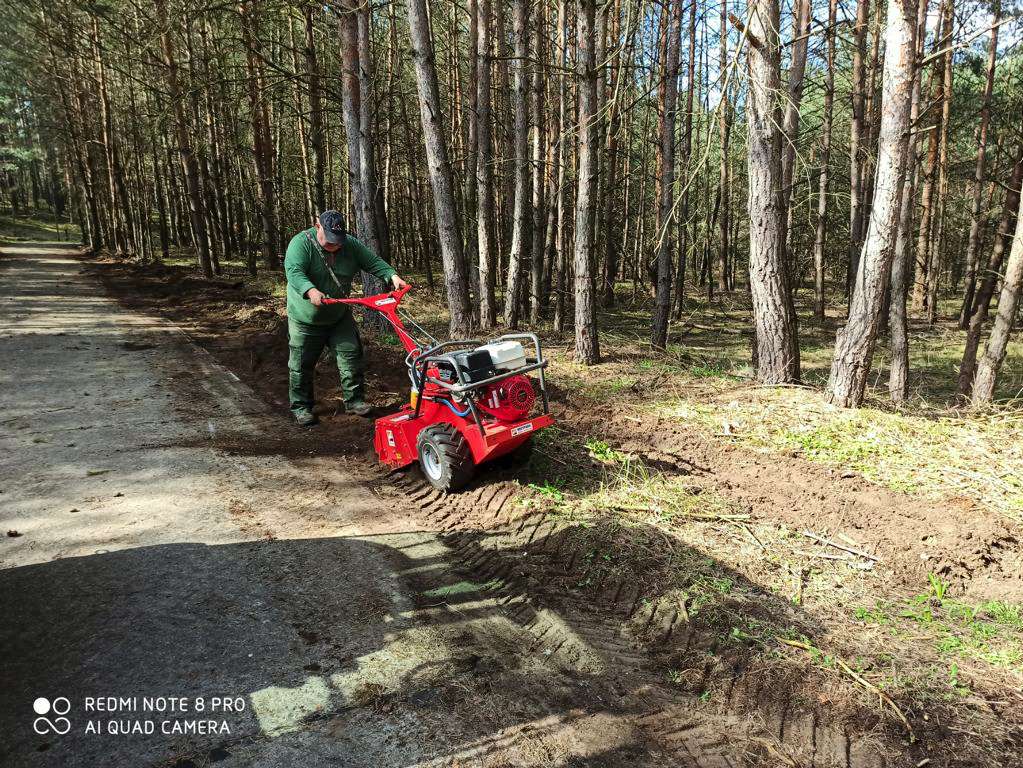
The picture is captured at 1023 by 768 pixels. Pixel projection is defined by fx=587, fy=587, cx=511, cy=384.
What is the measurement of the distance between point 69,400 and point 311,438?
Answer: 3.39 metres

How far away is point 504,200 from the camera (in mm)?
22328

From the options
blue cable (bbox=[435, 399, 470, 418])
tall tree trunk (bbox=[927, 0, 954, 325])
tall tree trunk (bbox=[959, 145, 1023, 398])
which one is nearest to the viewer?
blue cable (bbox=[435, 399, 470, 418])

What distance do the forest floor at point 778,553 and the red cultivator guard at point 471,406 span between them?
346mm

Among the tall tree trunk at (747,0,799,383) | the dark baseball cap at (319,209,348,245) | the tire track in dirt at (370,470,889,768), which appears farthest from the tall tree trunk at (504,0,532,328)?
the tire track in dirt at (370,470,889,768)

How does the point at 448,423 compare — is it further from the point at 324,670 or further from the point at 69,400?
the point at 69,400

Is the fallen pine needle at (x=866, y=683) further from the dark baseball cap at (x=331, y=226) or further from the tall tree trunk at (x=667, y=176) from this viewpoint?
the tall tree trunk at (x=667, y=176)

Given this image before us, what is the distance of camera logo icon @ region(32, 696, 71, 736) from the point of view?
2.61 metres

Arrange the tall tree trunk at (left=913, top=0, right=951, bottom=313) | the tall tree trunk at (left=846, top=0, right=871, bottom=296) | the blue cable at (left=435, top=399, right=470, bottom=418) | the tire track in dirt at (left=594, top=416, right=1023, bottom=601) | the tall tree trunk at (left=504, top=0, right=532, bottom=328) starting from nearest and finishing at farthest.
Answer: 1. the tire track in dirt at (left=594, top=416, right=1023, bottom=601)
2. the blue cable at (left=435, top=399, right=470, bottom=418)
3. the tall tree trunk at (left=504, top=0, right=532, bottom=328)
4. the tall tree trunk at (left=846, top=0, right=871, bottom=296)
5. the tall tree trunk at (left=913, top=0, right=951, bottom=313)

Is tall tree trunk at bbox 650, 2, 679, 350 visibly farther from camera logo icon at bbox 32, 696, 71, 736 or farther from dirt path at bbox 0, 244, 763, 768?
camera logo icon at bbox 32, 696, 71, 736

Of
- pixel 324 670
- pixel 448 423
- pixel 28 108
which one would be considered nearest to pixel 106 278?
pixel 448 423

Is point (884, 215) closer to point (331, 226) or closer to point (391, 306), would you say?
point (391, 306)

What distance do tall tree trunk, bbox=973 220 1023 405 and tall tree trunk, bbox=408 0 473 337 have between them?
697cm

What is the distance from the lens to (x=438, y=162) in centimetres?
846

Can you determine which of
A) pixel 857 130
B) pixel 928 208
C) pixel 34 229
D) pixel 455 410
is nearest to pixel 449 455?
pixel 455 410
